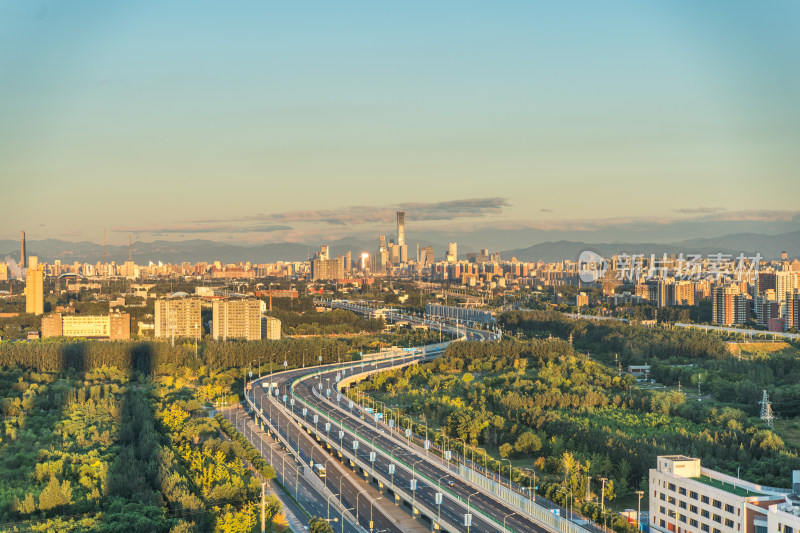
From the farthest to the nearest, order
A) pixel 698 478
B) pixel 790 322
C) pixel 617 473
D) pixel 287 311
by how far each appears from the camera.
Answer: pixel 287 311, pixel 790 322, pixel 617 473, pixel 698 478

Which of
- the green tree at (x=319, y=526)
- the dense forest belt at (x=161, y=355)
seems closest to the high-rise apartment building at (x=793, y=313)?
the dense forest belt at (x=161, y=355)

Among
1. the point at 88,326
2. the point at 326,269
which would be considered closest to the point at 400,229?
the point at 326,269

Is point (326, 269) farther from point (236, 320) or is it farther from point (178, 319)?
point (236, 320)

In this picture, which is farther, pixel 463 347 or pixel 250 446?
pixel 463 347

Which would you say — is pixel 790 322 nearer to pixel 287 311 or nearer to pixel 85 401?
pixel 287 311

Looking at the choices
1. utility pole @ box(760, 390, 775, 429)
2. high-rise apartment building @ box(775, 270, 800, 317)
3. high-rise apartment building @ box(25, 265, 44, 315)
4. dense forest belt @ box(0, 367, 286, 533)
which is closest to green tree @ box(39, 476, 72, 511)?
dense forest belt @ box(0, 367, 286, 533)

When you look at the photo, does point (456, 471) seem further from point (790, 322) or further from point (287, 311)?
point (287, 311)

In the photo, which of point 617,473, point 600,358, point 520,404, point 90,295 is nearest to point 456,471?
point 617,473

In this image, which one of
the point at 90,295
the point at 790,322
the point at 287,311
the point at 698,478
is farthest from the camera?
the point at 90,295
